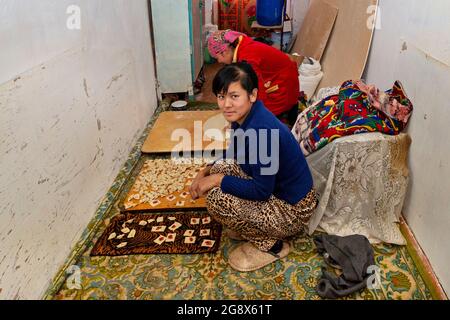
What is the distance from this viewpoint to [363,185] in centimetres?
199

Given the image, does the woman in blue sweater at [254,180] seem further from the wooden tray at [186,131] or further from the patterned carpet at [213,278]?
the wooden tray at [186,131]

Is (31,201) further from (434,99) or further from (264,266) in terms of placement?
(434,99)

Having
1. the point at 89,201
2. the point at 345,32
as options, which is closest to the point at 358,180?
the point at 89,201

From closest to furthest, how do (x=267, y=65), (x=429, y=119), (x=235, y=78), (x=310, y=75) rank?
1. (x=235, y=78)
2. (x=429, y=119)
3. (x=267, y=65)
4. (x=310, y=75)

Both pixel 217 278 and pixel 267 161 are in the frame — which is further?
pixel 217 278

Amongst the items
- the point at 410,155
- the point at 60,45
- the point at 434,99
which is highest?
the point at 60,45

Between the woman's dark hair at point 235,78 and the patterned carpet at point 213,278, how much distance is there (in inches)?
35.2

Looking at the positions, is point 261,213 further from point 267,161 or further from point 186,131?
point 186,131

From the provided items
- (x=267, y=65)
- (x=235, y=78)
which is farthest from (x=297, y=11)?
(x=235, y=78)

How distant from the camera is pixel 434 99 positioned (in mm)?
1762

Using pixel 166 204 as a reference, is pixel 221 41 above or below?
above

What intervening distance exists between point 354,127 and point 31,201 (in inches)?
65.8

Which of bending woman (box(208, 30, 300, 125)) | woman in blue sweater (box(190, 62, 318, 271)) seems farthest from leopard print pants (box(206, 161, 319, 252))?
bending woman (box(208, 30, 300, 125))

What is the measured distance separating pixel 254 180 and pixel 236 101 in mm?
364
